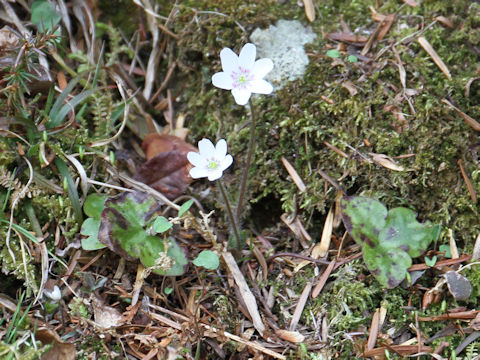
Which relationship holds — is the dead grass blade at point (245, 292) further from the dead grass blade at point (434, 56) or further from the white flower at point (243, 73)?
the dead grass blade at point (434, 56)

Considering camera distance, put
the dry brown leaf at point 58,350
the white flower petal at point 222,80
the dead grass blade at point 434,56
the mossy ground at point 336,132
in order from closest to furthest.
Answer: the dry brown leaf at point 58,350
the white flower petal at point 222,80
the mossy ground at point 336,132
the dead grass blade at point 434,56

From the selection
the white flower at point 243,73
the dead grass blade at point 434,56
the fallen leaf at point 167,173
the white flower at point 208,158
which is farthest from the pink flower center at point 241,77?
the dead grass blade at point 434,56

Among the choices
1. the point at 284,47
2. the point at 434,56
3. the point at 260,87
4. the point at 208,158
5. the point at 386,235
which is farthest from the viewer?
the point at 284,47

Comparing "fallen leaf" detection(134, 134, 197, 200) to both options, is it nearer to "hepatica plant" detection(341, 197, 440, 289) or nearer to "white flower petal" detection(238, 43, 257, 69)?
"white flower petal" detection(238, 43, 257, 69)

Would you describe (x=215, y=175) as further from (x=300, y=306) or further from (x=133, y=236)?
(x=300, y=306)

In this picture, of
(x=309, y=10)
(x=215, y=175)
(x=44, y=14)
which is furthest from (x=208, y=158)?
(x=44, y=14)

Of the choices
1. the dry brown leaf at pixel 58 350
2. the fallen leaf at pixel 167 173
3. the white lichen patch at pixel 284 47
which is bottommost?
the dry brown leaf at pixel 58 350
